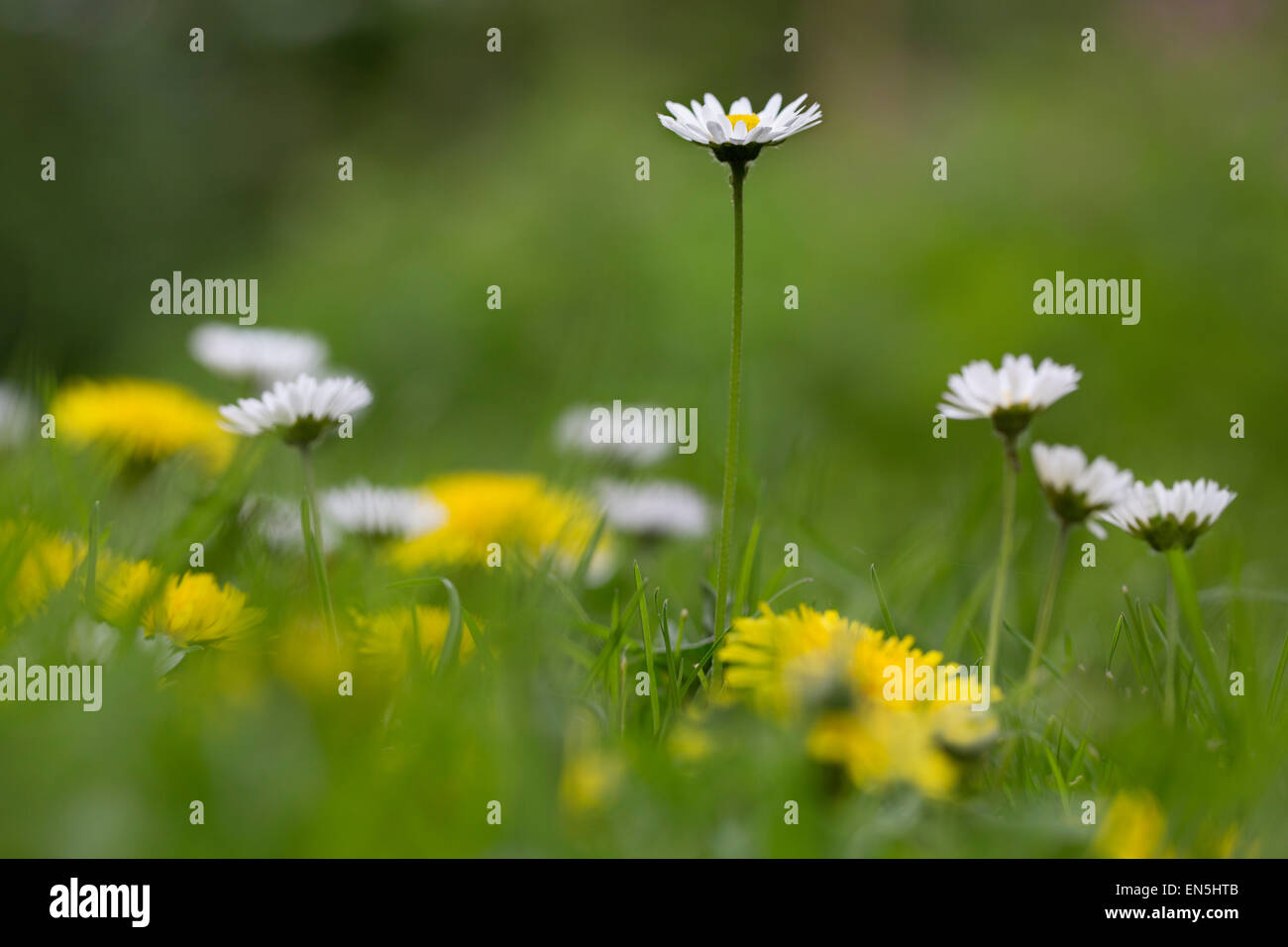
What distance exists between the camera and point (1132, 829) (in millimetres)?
678

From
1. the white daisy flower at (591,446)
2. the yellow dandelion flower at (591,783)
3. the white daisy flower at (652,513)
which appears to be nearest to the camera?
the yellow dandelion flower at (591,783)

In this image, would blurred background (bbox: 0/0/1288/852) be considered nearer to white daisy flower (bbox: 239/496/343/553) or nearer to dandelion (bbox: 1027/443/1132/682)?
dandelion (bbox: 1027/443/1132/682)

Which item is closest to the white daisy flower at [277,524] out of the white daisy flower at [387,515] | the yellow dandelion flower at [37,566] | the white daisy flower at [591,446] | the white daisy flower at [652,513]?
the white daisy flower at [387,515]

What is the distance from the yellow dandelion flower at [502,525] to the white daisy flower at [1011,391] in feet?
1.34

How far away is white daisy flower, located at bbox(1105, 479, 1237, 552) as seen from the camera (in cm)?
92

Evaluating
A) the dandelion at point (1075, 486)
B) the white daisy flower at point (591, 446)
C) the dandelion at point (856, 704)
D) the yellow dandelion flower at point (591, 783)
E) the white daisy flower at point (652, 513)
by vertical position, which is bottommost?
the yellow dandelion flower at point (591, 783)

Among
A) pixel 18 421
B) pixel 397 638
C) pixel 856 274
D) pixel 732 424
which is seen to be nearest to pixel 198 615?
pixel 397 638

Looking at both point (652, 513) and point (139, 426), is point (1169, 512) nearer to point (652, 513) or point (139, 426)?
point (652, 513)

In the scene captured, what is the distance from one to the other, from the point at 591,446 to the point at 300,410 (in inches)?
27.4

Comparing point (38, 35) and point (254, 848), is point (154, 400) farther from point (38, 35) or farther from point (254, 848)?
point (38, 35)

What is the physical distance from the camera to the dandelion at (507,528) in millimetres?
1209

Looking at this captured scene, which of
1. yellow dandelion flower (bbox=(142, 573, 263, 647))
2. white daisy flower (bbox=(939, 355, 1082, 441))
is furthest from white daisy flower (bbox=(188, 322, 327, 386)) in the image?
white daisy flower (bbox=(939, 355, 1082, 441))

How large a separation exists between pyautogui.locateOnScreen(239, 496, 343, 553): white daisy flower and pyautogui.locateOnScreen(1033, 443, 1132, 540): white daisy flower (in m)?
0.67

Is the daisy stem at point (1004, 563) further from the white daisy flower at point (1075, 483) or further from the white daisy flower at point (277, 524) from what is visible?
the white daisy flower at point (277, 524)
